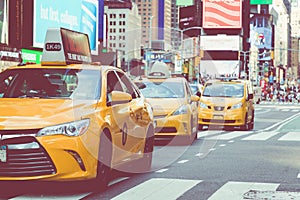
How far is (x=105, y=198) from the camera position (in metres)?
7.94

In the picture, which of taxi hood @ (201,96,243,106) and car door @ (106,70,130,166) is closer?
car door @ (106,70,130,166)

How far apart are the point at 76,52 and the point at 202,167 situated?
2.76m

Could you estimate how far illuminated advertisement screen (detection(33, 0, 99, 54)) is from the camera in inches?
2116

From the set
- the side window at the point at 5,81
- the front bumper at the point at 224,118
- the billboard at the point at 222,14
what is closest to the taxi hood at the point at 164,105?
the side window at the point at 5,81

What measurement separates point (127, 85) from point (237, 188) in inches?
92.4

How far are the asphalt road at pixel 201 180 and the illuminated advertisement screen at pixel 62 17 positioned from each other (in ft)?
133

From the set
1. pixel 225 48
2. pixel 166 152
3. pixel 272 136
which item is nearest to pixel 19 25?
pixel 272 136

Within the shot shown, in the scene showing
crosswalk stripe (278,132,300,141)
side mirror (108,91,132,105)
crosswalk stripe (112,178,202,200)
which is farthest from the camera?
crosswalk stripe (278,132,300,141)

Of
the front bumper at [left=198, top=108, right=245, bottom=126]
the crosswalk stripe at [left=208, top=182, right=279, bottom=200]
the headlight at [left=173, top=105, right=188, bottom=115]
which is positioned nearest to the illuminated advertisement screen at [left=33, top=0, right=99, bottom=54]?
the front bumper at [left=198, top=108, right=245, bottom=126]

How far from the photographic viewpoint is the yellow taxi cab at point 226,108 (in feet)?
73.5

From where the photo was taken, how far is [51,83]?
914cm

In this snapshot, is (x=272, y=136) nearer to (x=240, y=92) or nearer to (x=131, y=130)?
(x=240, y=92)

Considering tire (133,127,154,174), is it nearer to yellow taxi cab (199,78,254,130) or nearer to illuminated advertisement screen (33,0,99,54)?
yellow taxi cab (199,78,254,130)

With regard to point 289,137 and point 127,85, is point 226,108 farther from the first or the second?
point 127,85
